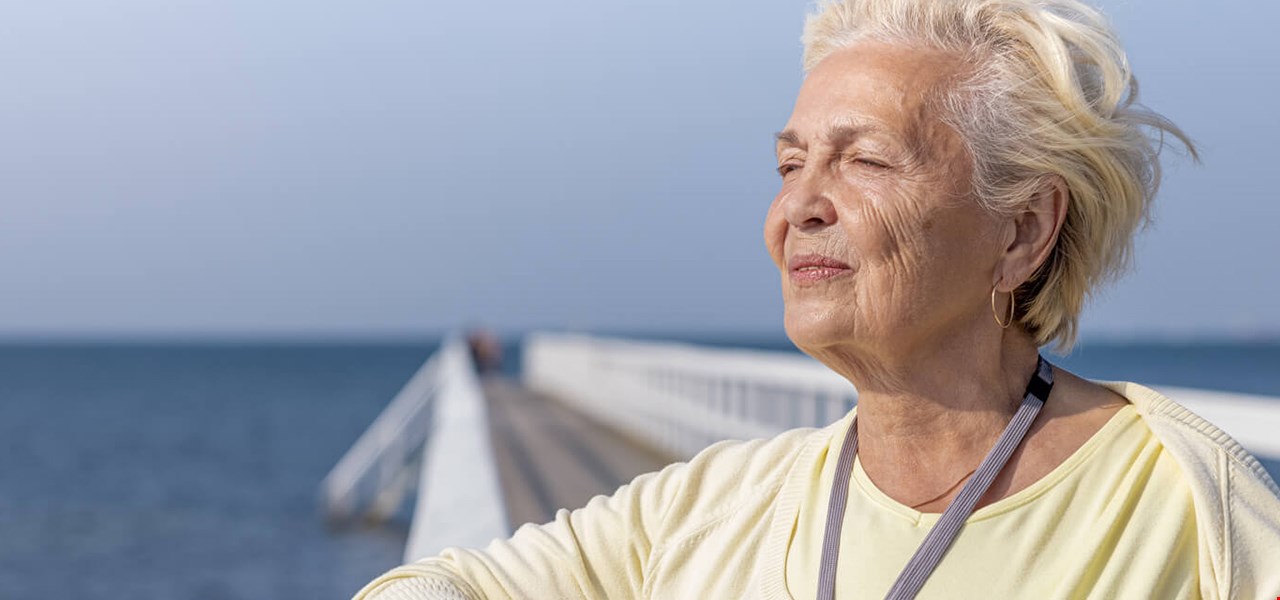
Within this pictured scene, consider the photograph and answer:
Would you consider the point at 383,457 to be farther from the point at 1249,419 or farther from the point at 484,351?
the point at 1249,419

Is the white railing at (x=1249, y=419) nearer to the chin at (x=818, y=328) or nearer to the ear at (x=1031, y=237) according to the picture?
the ear at (x=1031, y=237)

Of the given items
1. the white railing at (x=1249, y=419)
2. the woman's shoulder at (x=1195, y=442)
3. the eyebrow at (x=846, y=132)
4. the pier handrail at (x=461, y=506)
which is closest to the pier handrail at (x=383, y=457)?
the pier handrail at (x=461, y=506)

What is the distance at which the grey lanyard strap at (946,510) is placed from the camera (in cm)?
183

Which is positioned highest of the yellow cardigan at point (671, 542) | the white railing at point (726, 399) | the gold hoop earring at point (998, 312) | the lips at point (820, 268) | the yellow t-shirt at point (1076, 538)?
the white railing at point (726, 399)

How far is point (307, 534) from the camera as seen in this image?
28.1 metres

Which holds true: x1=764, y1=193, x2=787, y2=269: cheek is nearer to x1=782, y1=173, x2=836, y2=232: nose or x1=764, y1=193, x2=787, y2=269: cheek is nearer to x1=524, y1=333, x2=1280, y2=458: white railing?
x1=782, y1=173, x2=836, y2=232: nose

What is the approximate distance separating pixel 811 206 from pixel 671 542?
59 cm

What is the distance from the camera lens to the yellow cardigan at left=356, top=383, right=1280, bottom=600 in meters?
2.08

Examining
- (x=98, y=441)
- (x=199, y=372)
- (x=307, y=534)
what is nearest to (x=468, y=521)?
(x=307, y=534)

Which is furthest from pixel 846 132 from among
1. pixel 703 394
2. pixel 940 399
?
pixel 703 394

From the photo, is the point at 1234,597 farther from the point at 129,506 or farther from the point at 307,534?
the point at 129,506

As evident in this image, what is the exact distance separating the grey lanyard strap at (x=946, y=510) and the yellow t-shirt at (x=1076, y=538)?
0.05 ft

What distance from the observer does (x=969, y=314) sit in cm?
196

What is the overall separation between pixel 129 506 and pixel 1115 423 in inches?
1387
